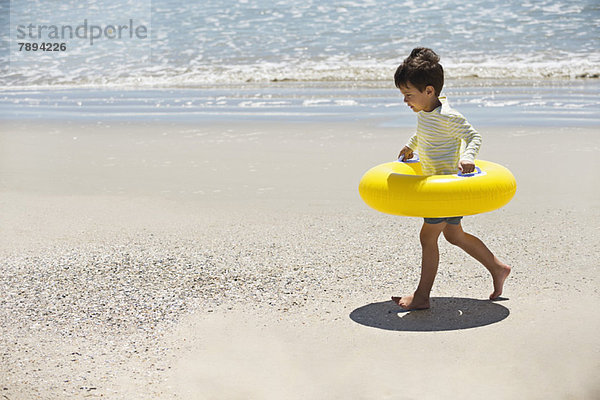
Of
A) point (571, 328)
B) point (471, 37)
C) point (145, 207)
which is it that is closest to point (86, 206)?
point (145, 207)

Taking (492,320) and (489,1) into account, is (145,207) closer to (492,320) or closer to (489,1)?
(492,320)

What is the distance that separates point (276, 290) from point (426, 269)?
78 centimetres

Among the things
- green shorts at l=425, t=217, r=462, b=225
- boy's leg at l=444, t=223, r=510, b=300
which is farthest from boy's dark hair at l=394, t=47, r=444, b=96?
boy's leg at l=444, t=223, r=510, b=300

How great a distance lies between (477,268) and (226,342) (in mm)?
1651

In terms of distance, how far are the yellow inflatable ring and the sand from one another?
0.51m

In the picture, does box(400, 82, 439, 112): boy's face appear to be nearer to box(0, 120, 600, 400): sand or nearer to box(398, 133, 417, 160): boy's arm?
box(398, 133, 417, 160): boy's arm

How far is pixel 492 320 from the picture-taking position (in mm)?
3455

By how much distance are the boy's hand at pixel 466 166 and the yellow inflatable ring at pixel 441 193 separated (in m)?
0.02

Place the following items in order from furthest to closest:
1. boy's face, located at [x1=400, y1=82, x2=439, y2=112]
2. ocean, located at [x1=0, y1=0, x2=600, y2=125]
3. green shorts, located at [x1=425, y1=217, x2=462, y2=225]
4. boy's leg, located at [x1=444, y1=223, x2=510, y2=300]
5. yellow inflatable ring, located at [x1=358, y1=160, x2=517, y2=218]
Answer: ocean, located at [x1=0, y1=0, x2=600, y2=125], boy's leg, located at [x1=444, y1=223, x2=510, y2=300], green shorts, located at [x1=425, y1=217, x2=462, y2=225], boy's face, located at [x1=400, y1=82, x2=439, y2=112], yellow inflatable ring, located at [x1=358, y1=160, x2=517, y2=218]

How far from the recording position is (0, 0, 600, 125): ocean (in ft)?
40.3

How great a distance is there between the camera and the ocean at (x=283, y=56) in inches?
484

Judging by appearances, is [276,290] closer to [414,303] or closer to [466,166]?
[414,303]

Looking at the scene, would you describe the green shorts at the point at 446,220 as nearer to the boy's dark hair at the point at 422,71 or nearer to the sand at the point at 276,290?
the sand at the point at 276,290

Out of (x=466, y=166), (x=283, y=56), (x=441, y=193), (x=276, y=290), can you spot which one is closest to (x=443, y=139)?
(x=466, y=166)
